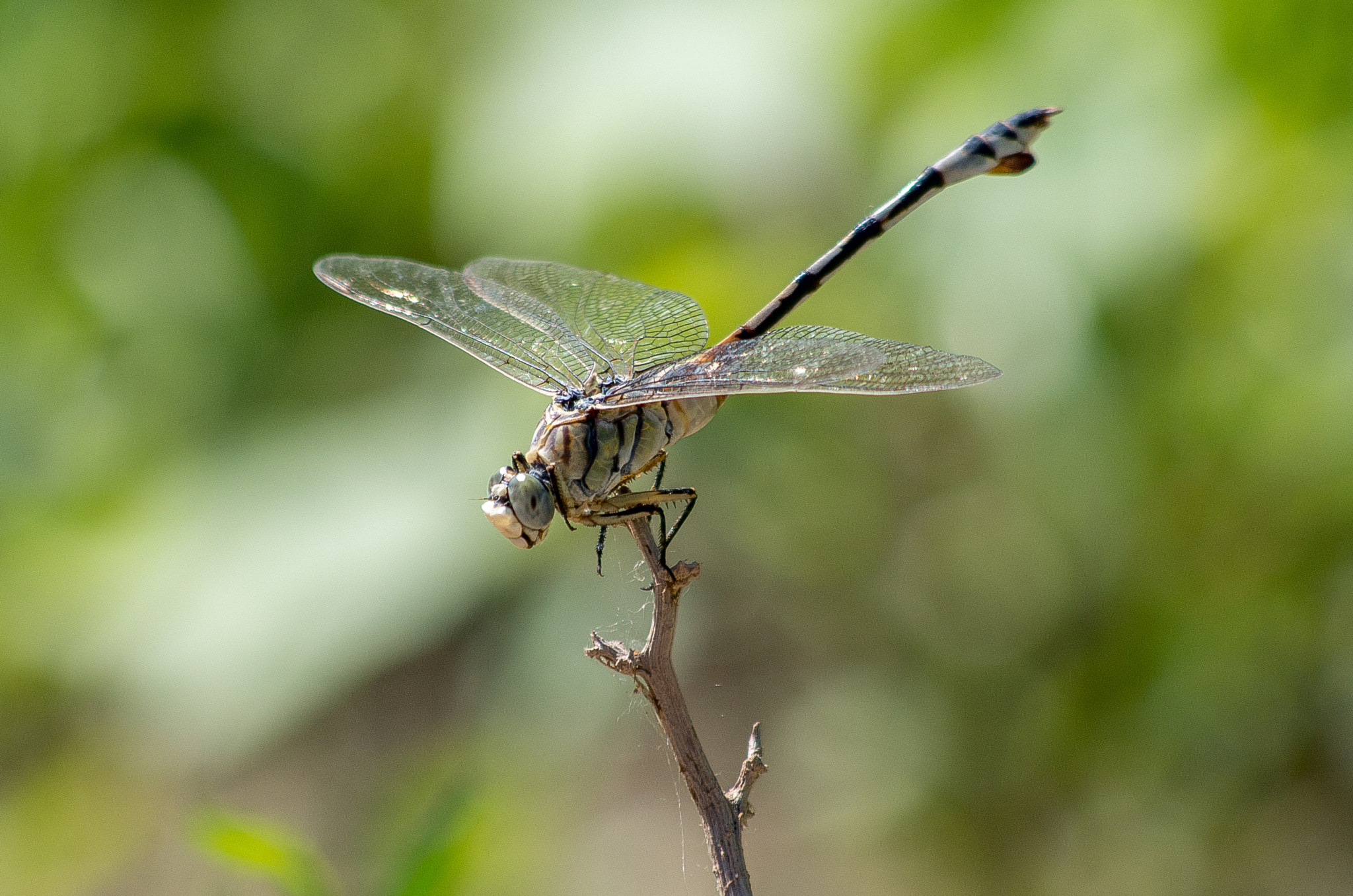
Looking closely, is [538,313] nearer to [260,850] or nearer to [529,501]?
[529,501]

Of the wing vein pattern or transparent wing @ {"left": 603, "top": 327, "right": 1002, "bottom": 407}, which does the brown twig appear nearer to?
transparent wing @ {"left": 603, "top": 327, "right": 1002, "bottom": 407}

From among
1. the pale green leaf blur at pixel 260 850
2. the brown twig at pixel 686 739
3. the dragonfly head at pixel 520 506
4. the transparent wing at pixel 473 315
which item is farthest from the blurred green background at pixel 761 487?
the pale green leaf blur at pixel 260 850

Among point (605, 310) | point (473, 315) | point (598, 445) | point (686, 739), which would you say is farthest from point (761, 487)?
point (686, 739)

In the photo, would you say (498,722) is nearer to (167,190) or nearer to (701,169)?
(701,169)

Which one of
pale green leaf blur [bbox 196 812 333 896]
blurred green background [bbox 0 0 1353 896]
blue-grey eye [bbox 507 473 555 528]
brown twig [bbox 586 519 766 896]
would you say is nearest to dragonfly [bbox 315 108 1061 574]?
blue-grey eye [bbox 507 473 555 528]

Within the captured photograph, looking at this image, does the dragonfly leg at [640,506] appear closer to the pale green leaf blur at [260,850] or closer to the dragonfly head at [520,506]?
the dragonfly head at [520,506]

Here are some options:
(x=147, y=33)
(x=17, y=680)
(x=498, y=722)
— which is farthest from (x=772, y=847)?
(x=147, y=33)
